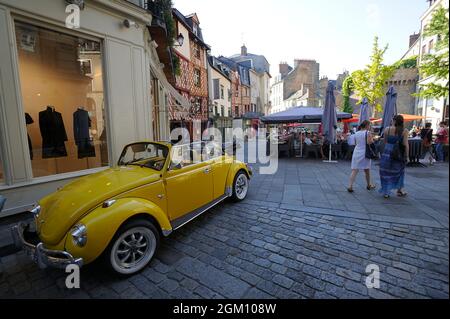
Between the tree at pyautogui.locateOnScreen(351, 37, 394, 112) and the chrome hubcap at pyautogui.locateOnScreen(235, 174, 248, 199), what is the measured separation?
19.1m

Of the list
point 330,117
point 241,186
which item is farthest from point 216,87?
point 241,186

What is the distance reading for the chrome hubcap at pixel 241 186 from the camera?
5112 mm

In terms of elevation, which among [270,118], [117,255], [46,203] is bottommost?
[117,255]

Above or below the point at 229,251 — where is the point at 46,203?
above

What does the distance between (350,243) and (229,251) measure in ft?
5.57

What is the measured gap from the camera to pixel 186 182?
363 centimetres

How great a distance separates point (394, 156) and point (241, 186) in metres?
3.26

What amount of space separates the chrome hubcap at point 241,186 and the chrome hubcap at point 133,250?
2519mm

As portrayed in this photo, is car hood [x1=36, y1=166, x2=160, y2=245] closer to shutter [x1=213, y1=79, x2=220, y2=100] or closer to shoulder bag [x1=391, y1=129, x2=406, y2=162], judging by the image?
shoulder bag [x1=391, y1=129, x2=406, y2=162]

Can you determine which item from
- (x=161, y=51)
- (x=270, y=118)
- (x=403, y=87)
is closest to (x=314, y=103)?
(x=403, y=87)

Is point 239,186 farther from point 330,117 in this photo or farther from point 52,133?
point 330,117

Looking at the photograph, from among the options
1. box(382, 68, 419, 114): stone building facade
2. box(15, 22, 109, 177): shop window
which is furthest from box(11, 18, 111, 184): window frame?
box(382, 68, 419, 114): stone building facade

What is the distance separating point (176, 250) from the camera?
3.23 metres
